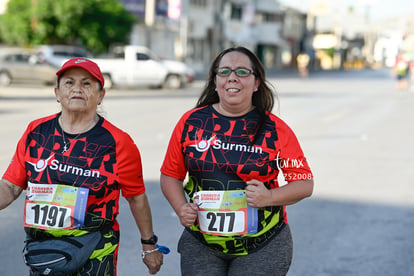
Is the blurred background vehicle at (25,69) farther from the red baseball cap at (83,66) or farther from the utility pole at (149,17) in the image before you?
the red baseball cap at (83,66)

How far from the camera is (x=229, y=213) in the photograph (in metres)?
3.47

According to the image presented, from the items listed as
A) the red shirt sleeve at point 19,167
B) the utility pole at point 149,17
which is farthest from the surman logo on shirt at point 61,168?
the utility pole at point 149,17

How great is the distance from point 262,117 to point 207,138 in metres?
0.29

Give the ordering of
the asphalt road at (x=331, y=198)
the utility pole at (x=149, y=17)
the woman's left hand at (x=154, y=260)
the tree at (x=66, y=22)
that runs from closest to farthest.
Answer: the woman's left hand at (x=154, y=260)
the asphalt road at (x=331, y=198)
the tree at (x=66, y=22)
the utility pole at (x=149, y=17)

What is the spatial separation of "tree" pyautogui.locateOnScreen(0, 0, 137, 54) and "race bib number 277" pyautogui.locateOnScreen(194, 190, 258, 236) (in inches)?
1370

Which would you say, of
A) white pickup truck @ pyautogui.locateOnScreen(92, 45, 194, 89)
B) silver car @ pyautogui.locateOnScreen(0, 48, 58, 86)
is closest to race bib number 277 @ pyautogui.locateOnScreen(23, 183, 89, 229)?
white pickup truck @ pyautogui.locateOnScreen(92, 45, 194, 89)

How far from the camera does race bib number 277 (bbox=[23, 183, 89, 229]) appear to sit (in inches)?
132

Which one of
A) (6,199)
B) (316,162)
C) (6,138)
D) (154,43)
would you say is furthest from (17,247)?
(154,43)

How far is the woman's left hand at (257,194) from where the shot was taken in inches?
133

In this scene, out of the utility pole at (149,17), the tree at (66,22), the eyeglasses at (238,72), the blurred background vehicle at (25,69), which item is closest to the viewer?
the eyeglasses at (238,72)

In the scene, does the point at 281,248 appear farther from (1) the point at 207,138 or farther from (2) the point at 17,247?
(2) the point at 17,247

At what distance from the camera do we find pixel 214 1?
6988 cm

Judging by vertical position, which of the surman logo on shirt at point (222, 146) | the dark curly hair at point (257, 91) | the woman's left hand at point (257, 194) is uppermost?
the dark curly hair at point (257, 91)

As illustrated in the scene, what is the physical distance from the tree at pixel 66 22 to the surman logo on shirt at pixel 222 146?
34.7 meters
